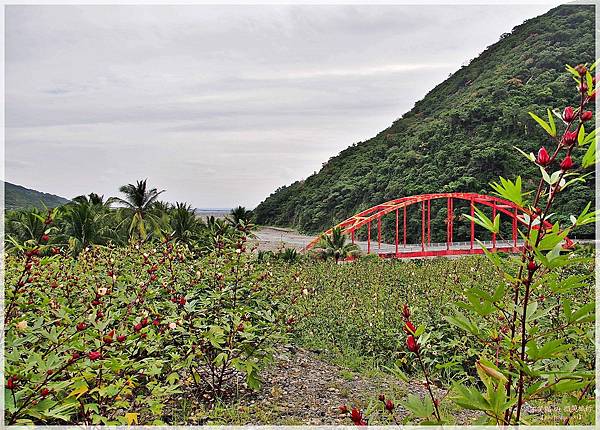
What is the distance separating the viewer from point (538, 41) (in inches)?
1635

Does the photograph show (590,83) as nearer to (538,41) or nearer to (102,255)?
(102,255)

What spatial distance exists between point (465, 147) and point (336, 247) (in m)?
19.6

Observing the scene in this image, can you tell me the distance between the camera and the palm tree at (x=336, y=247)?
14664 millimetres

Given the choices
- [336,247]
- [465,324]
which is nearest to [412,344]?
[465,324]

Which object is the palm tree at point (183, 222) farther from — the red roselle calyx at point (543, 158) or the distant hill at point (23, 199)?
the red roselle calyx at point (543, 158)

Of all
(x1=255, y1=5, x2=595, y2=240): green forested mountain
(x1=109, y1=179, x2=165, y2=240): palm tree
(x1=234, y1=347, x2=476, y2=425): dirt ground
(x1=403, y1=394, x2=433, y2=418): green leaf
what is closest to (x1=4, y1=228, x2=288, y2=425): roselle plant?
(x1=234, y1=347, x2=476, y2=425): dirt ground

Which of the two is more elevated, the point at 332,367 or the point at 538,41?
the point at 538,41

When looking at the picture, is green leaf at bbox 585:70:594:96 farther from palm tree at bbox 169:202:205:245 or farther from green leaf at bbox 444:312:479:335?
palm tree at bbox 169:202:205:245

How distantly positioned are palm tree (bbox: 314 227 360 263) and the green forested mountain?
13.6 m

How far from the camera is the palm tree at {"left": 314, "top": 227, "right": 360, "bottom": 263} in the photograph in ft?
48.1

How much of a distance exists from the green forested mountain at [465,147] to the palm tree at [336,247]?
534 inches

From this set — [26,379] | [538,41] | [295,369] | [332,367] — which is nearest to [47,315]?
[26,379]

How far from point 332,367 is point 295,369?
0.32 meters

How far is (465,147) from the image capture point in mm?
31891
